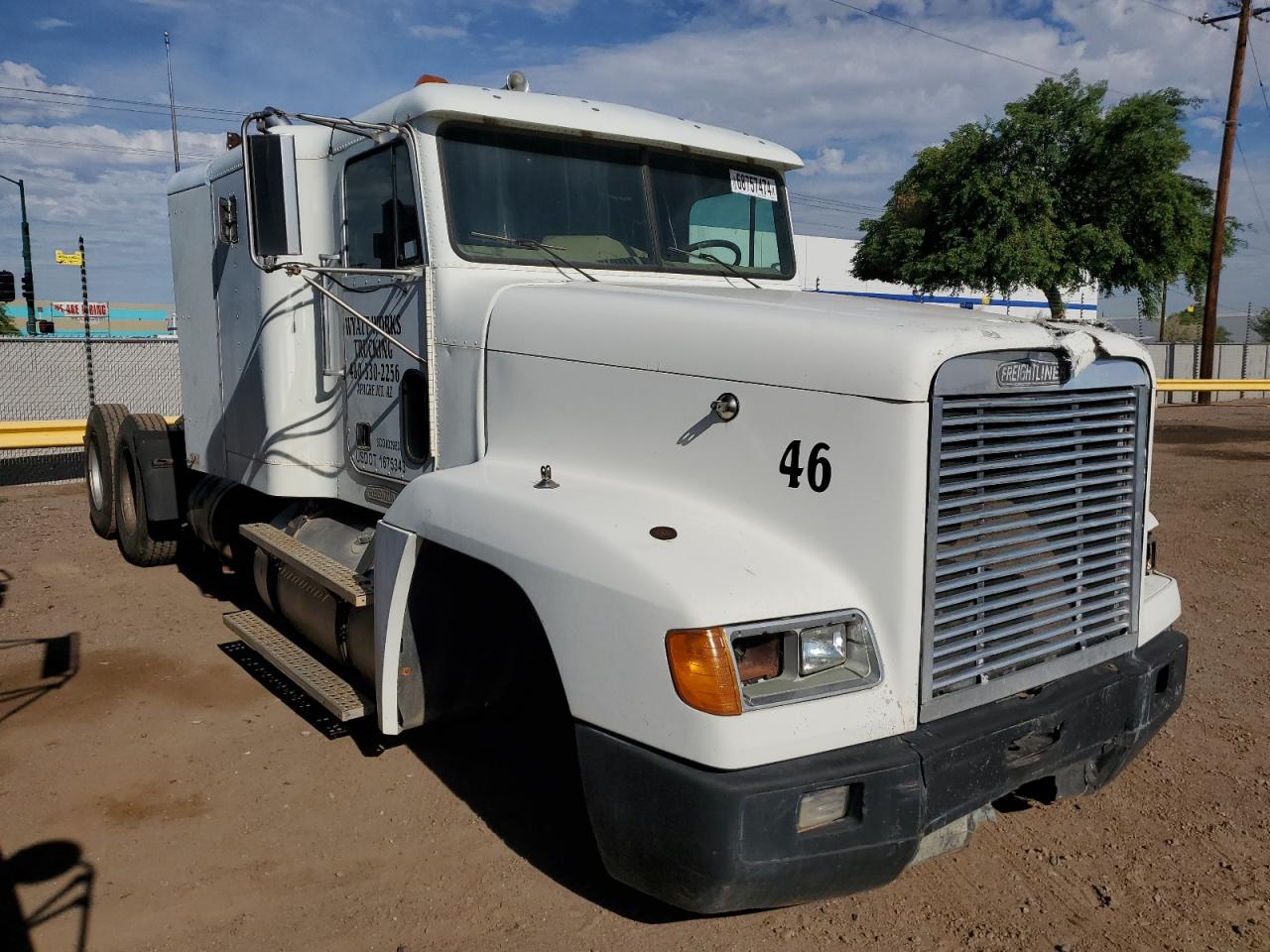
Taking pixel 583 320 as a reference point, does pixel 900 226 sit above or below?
above

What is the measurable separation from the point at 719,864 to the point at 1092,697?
135 centimetres

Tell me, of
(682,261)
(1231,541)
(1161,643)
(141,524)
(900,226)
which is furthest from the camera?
(900,226)

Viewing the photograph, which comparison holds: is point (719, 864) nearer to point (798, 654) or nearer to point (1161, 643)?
point (798, 654)

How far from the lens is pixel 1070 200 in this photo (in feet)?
76.8

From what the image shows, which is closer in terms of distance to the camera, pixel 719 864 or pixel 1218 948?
pixel 719 864

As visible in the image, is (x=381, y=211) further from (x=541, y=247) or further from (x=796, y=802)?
(x=796, y=802)

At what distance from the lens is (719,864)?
2.64 metres

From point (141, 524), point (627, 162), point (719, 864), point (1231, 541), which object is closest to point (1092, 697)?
point (719, 864)

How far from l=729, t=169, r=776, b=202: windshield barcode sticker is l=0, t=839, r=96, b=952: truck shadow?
3.96 m

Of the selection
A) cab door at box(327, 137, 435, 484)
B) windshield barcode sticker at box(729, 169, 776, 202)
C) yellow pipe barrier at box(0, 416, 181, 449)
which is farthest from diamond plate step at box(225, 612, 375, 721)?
yellow pipe barrier at box(0, 416, 181, 449)

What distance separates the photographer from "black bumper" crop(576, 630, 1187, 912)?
2.62 meters

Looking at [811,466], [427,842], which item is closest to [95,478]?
[427,842]

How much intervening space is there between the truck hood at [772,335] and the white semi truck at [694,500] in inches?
0.5

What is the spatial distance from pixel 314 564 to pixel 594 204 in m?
2.06
